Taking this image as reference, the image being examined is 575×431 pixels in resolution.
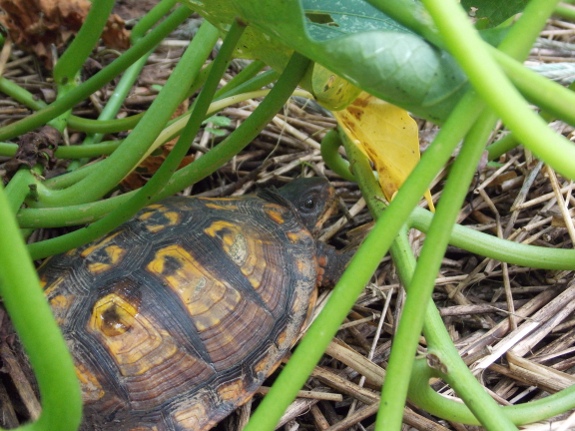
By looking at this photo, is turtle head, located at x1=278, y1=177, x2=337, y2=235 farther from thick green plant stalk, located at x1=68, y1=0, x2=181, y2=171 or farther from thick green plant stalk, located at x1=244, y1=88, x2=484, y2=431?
thick green plant stalk, located at x1=244, y1=88, x2=484, y2=431

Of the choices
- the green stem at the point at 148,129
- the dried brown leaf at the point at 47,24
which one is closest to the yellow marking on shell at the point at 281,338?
the green stem at the point at 148,129

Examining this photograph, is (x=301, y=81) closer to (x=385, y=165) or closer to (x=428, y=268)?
(x=385, y=165)

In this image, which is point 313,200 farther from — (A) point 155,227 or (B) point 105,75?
(B) point 105,75

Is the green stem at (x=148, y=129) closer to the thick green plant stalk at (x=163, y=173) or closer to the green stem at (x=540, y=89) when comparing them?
the thick green plant stalk at (x=163, y=173)

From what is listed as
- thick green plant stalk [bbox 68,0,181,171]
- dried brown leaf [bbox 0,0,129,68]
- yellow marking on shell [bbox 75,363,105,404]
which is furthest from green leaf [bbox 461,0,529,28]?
dried brown leaf [bbox 0,0,129,68]

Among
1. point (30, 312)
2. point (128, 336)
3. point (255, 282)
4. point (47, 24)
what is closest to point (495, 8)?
point (30, 312)

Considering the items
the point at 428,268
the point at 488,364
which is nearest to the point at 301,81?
the point at 428,268
